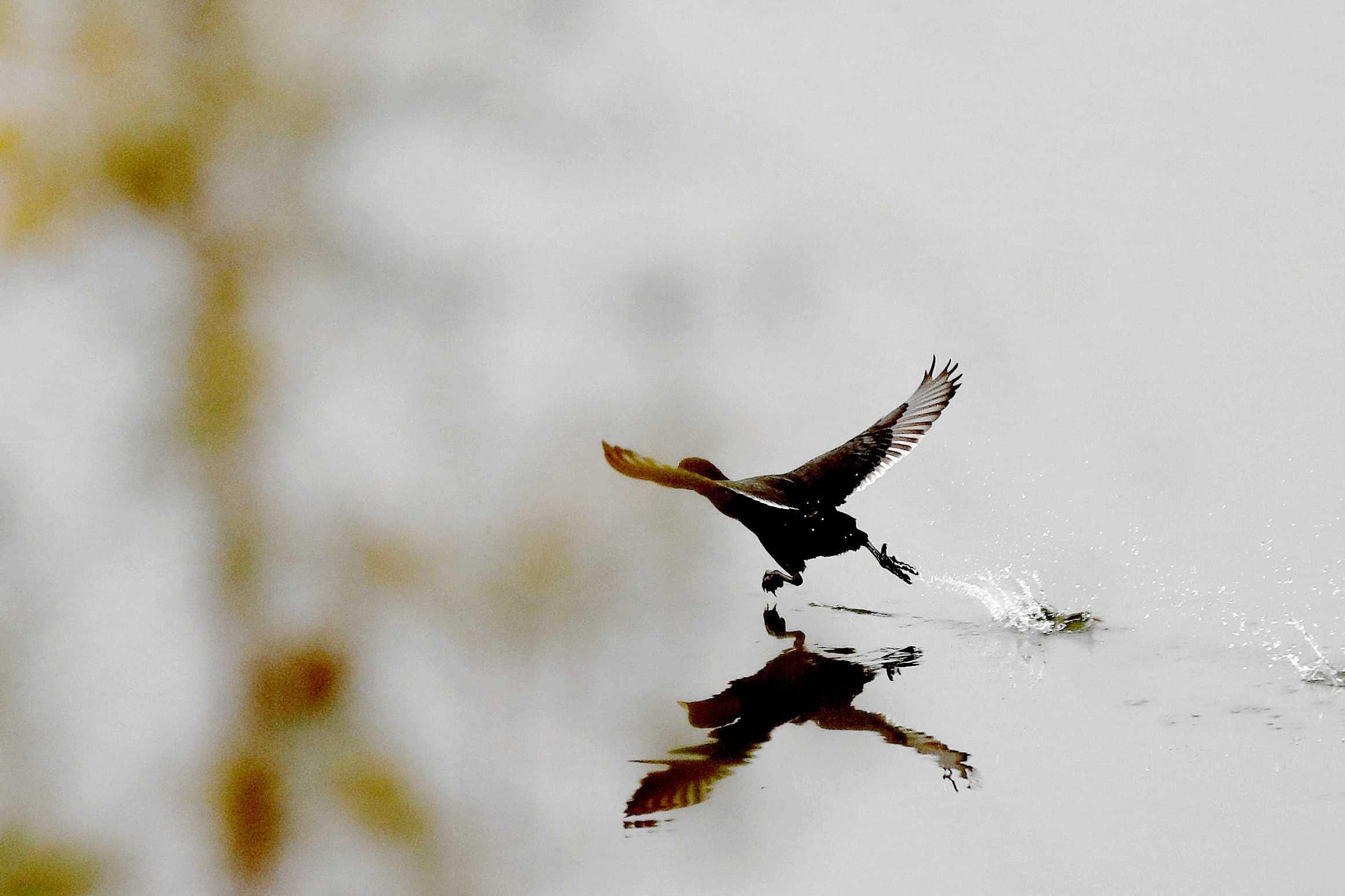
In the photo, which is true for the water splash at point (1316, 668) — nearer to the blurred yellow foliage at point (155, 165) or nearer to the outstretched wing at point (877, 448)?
the outstretched wing at point (877, 448)

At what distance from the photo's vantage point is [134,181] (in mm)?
453

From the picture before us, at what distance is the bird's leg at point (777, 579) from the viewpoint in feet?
5.34

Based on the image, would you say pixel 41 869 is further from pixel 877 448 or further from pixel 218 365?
pixel 877 448

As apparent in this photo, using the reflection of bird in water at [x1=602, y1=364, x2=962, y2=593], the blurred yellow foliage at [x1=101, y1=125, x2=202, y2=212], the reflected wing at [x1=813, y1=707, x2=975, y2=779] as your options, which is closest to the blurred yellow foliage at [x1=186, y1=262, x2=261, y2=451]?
the blurred yellow foliage at [x1=101, y1=125, x2=202, y2=212]

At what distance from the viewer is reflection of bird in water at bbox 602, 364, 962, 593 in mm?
1518

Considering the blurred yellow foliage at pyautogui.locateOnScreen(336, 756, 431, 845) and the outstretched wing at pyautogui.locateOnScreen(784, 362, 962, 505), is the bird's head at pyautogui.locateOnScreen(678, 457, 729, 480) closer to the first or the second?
the blurred yellow foliage at pyautogui.locateOnScreen(336, 756, 431, 845)

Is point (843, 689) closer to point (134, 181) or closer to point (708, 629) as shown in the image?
point (708, 629)

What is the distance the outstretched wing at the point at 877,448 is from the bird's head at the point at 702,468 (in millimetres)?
798

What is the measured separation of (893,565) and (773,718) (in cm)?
65

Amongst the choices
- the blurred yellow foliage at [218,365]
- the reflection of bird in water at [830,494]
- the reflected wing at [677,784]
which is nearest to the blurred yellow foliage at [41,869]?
the blurred yellow foliage at [218,365]

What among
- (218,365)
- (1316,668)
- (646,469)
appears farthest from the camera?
(1316,668)

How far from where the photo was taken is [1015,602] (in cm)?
156

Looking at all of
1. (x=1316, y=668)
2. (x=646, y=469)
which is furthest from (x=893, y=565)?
(x=646, y=469)

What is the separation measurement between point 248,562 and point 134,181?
169 millimetres
